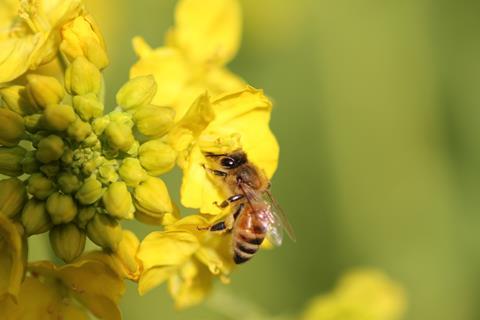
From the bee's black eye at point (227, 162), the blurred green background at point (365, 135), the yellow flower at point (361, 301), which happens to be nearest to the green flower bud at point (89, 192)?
the bee's black eye at point (227, 162)

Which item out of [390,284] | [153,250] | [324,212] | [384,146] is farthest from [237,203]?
[384,146]

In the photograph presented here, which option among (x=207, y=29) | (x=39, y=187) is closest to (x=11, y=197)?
(x=39, y=187)

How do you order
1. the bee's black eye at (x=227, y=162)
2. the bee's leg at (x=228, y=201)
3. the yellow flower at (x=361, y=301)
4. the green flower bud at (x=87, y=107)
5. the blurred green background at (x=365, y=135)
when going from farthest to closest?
the blurred green background at (x=365, y=135) → the yellow flower at (x=361, y=301) → the bee's black eye at (x=227, y=162) → the bee's leg at (x=228, y=201) → the green flower bud at (x=87, y=107)

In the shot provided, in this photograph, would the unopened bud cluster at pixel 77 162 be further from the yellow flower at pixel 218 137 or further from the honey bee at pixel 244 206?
the honey bee at pixel 244 206

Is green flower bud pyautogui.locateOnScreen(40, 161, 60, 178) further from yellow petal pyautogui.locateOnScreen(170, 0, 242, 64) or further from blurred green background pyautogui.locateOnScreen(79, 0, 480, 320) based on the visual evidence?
blurred green background pyautogui.locateOnScreen(79, 0, 480, 320)

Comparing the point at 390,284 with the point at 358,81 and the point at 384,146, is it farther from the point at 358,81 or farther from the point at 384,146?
the point at 358,81

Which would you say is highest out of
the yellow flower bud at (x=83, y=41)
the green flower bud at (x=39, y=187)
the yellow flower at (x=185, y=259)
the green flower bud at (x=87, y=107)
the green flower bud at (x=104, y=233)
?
the yellow flower bud at (x=83, y=41)
